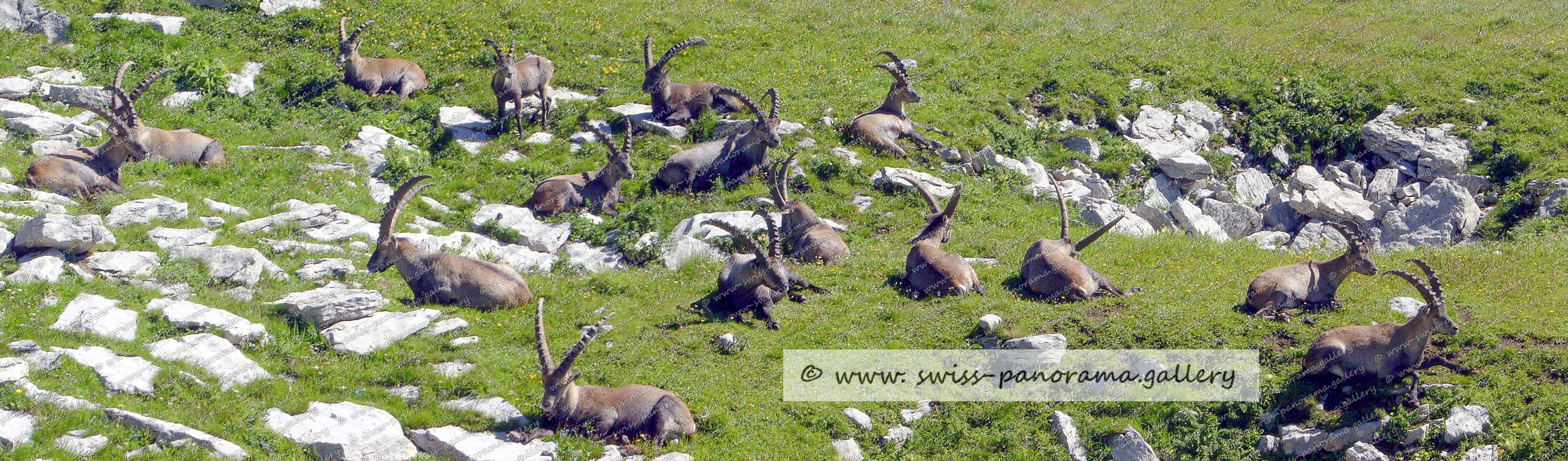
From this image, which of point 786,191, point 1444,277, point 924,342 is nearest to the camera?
point 924,342

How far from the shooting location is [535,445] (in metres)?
10.8

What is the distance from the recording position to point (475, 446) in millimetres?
10578

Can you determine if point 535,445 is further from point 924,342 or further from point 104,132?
point 104,132

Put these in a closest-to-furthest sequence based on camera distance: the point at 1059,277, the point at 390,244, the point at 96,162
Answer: the point at 1059,277
the point at 390,244
the point at 96,162

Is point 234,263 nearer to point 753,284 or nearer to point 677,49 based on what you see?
point 753,284

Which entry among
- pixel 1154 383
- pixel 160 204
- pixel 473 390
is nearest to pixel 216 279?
pixel 160 204

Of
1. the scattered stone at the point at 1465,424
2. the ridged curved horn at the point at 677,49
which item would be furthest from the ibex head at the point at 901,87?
the scattered stone at the point at 1465,424

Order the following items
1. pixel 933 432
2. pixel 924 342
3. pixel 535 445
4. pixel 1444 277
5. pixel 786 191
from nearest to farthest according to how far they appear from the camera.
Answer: pixel 535 445
pixel 933 432
pixel 924 342
pixel 1444 277
pixel 786 191

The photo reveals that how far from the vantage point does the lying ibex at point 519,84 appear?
70.3ft

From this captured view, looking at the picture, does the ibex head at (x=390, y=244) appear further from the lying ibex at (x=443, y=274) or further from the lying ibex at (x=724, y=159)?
the lying ibex at (x=724, y=159)

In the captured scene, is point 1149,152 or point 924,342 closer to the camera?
point 924,342

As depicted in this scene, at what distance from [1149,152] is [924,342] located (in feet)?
36.3

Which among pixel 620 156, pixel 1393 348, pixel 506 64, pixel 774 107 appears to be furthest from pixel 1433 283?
pixel 506 64

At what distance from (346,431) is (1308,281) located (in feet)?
38.0
